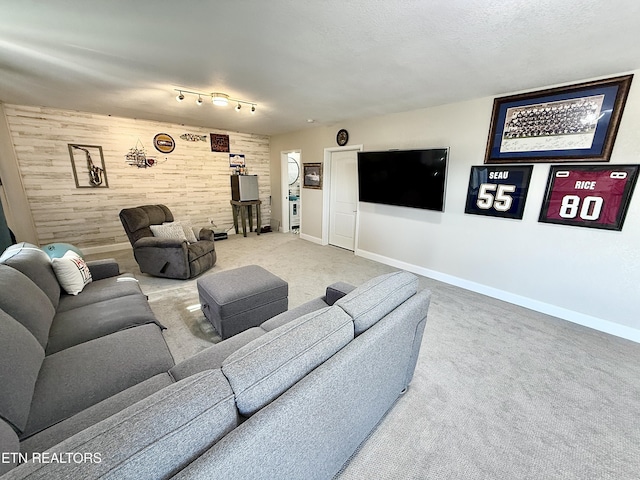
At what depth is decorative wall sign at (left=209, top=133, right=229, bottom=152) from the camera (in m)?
5.38

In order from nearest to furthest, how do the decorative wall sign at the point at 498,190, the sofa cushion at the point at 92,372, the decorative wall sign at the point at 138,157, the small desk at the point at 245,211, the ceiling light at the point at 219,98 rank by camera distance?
1. the sofa cushion at the point at 92,372
2. the decorative wall sign at the point at 498,190
3. the ceiling light at the point at 219,98
4. the decorative wall sign at the point at 138,157
5. the small desk at the point at 245,211

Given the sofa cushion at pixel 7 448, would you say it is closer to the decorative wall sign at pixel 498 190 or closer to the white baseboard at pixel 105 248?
the decorative wall sign at pixel 498 190

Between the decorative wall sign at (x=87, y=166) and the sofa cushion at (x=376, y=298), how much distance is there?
5.00 meters

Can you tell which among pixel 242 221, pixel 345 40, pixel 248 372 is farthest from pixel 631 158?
pixel 242 221

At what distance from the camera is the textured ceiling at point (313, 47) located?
1.44m

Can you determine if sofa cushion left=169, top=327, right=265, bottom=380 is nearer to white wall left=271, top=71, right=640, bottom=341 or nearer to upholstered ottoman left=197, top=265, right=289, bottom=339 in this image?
upholstered ottoman left=197, top=265, right=289, bottom=339

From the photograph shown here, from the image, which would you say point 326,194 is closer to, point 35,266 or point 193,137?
point 193,137

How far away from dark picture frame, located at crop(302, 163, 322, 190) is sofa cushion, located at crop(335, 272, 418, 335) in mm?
3846

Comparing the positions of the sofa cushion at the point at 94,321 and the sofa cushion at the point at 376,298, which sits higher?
the sofa cushion at the point at 376,298

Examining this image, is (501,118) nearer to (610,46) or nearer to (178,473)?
(610,46)

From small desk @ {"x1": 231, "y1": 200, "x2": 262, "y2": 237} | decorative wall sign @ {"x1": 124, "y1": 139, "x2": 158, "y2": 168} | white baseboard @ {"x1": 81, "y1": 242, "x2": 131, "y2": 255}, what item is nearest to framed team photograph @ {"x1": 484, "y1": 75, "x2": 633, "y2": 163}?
small desk @ {"x1": 231, "y1": 200, "x2": 262, "y2": 237}

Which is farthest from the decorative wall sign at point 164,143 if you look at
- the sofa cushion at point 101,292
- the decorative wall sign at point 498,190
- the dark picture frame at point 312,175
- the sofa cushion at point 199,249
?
the decorative wall sign at point 498,190

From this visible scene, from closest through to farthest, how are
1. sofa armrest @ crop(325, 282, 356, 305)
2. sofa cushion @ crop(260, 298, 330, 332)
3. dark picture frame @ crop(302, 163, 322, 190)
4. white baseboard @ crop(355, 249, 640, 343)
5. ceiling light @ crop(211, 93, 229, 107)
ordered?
sofa cushion @ crop(260, 298, 330, 332)
sofa armrest @ crop(325, 282, 356, 305)
white baseboard @ crop(355, 249, 640, 343)
ceiling light @ crop(211, 93, 229, 107)
dark picture frame @ crop(302, 163, 322, 190)

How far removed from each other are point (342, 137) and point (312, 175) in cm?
107
